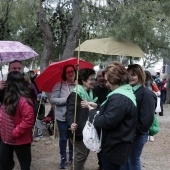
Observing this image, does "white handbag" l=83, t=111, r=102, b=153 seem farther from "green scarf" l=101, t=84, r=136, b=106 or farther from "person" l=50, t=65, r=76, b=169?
"person" l=50, t=65, r=76, b=169

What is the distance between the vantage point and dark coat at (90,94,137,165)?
107 inches

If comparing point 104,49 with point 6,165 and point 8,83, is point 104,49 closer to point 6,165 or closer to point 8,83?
point 8,83

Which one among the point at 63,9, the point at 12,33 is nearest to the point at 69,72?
the point at 63,9

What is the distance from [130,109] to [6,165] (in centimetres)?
192

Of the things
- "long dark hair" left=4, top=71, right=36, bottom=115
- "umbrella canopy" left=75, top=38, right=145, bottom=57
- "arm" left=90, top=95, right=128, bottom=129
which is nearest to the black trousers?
"long dark hair" left=4, top=71, right=36, bottom=115

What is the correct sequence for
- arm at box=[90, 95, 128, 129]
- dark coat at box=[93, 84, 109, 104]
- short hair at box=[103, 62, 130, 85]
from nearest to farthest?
arm at box=[90, 95, 128, 129]
short hair at box=[103, 62, 130, 85]
dark coat at box=[93, 84, 109, 104]

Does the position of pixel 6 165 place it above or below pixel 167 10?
below

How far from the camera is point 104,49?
4.35 metres

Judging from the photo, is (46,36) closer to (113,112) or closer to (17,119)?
(17,119)

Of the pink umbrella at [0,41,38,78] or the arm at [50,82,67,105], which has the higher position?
the pink umbrella at [0,41,38,78]

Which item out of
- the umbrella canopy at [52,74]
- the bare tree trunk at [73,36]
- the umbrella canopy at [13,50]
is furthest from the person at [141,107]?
the bare tree trunk at [73,36]

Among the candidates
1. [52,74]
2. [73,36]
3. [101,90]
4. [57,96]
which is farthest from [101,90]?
[73,36]

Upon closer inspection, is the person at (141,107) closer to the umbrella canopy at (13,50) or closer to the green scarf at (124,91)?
the green scarf at (124,91)

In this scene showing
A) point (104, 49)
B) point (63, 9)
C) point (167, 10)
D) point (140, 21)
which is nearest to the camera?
point (104, 49)
